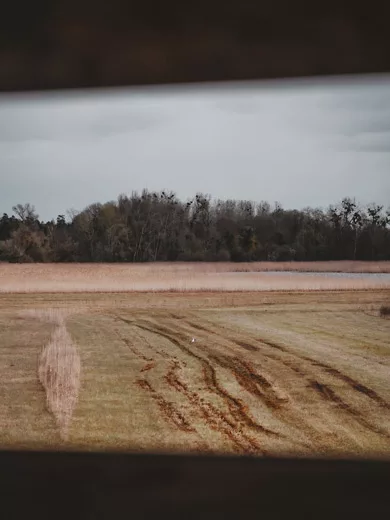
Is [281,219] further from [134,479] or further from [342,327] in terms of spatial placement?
[134,479]

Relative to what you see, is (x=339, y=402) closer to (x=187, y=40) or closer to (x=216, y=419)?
(x=216, y=419)

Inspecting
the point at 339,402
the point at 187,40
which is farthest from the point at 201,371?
the point at 187,40

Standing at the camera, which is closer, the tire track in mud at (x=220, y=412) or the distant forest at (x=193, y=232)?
the tire track in mud at (x=220, y=412)

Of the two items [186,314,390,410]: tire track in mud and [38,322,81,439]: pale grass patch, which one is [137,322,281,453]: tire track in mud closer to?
[186,314,390,410]: tire track in mud

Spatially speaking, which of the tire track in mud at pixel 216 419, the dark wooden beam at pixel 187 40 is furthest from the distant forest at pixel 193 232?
the dark wooden beam at pixel 187 40

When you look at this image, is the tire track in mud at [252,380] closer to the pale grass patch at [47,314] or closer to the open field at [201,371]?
the open field at [201,371]

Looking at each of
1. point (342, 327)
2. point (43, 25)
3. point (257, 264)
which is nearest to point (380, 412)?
point (342, 327)

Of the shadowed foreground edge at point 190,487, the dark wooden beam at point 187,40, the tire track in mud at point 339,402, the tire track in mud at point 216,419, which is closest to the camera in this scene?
the dark wooden beam at point 187,40
